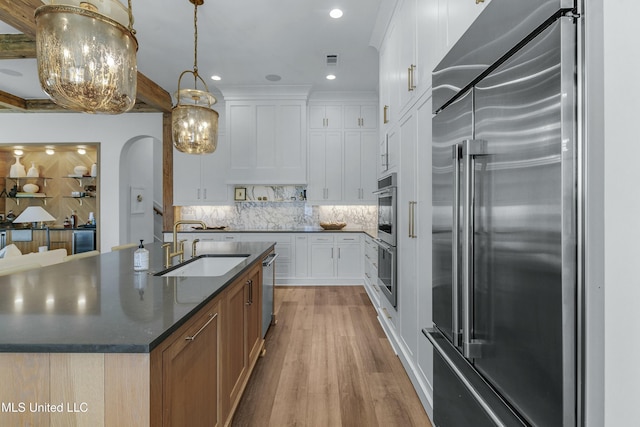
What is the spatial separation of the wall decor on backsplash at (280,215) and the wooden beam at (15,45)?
9.57 feet

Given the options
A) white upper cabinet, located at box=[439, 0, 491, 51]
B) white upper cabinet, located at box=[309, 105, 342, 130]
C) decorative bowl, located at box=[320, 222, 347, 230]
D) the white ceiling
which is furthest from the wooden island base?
white upper cabinet, located at box=[309, 105, 342, 130]

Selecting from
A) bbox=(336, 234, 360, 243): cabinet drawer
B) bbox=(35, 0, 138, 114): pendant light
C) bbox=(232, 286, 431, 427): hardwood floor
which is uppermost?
bbox=(35, 0, 138, 114): pendant light

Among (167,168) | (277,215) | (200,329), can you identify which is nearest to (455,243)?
(200,329)

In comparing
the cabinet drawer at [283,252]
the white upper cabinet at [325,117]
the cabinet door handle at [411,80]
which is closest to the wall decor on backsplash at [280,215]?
the cabinet drawer at [283,252]

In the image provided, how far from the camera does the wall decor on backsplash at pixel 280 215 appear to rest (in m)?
5.88

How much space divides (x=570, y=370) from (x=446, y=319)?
0.65 m

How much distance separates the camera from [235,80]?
5.05 m

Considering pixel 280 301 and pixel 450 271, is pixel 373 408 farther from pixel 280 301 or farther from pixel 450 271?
pixel 280 301

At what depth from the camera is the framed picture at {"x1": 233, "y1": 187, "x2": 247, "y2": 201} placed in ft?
18.7

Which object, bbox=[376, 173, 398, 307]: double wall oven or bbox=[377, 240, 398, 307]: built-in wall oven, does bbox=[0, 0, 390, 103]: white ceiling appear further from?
bbox=[377, 240, 398, 307]: built-in wall oven

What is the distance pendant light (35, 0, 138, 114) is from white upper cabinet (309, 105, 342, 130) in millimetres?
4022

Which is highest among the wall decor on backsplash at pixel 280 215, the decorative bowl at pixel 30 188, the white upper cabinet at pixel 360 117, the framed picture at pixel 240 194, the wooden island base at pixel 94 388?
the white upper cabinet at pixel 360 117

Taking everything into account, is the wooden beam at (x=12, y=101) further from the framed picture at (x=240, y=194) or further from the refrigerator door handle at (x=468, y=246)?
the refrigerator door handle at (x=468, y=246)

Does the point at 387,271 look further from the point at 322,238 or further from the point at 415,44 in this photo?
the point at 322,238
